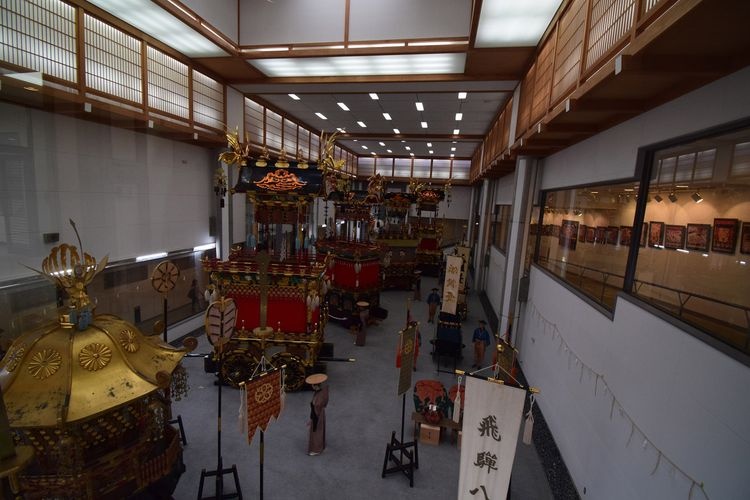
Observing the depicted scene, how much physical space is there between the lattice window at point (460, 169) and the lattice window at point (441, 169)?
0.32 m

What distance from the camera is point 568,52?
5070 millimetres

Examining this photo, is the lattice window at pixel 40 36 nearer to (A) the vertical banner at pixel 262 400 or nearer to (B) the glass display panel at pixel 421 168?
(A) the vertical banner at pixel 262 400

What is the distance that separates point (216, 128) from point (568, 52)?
28.6 ft

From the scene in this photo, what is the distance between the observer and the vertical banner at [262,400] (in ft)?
13.8

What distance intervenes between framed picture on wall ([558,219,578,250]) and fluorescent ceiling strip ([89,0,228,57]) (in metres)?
8.79

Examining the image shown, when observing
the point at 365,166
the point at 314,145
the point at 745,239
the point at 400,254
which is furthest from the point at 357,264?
the point at 365,166

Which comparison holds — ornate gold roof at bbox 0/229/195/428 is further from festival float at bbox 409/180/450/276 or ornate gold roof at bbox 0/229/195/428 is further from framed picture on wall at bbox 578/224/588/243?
festival float at bbox 409/180/450/276

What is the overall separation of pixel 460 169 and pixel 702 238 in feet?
62.9

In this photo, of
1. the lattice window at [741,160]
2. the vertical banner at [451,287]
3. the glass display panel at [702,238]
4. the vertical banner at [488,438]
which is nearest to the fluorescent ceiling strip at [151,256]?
the vertical banner at [451,287]

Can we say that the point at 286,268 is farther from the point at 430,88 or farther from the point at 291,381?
the point at 430,88

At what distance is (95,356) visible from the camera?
3605mm

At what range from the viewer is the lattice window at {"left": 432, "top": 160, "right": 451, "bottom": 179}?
2280cm

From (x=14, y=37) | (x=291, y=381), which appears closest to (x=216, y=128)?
(x=14, y=37)

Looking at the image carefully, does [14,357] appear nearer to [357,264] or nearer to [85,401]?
[85,401]
